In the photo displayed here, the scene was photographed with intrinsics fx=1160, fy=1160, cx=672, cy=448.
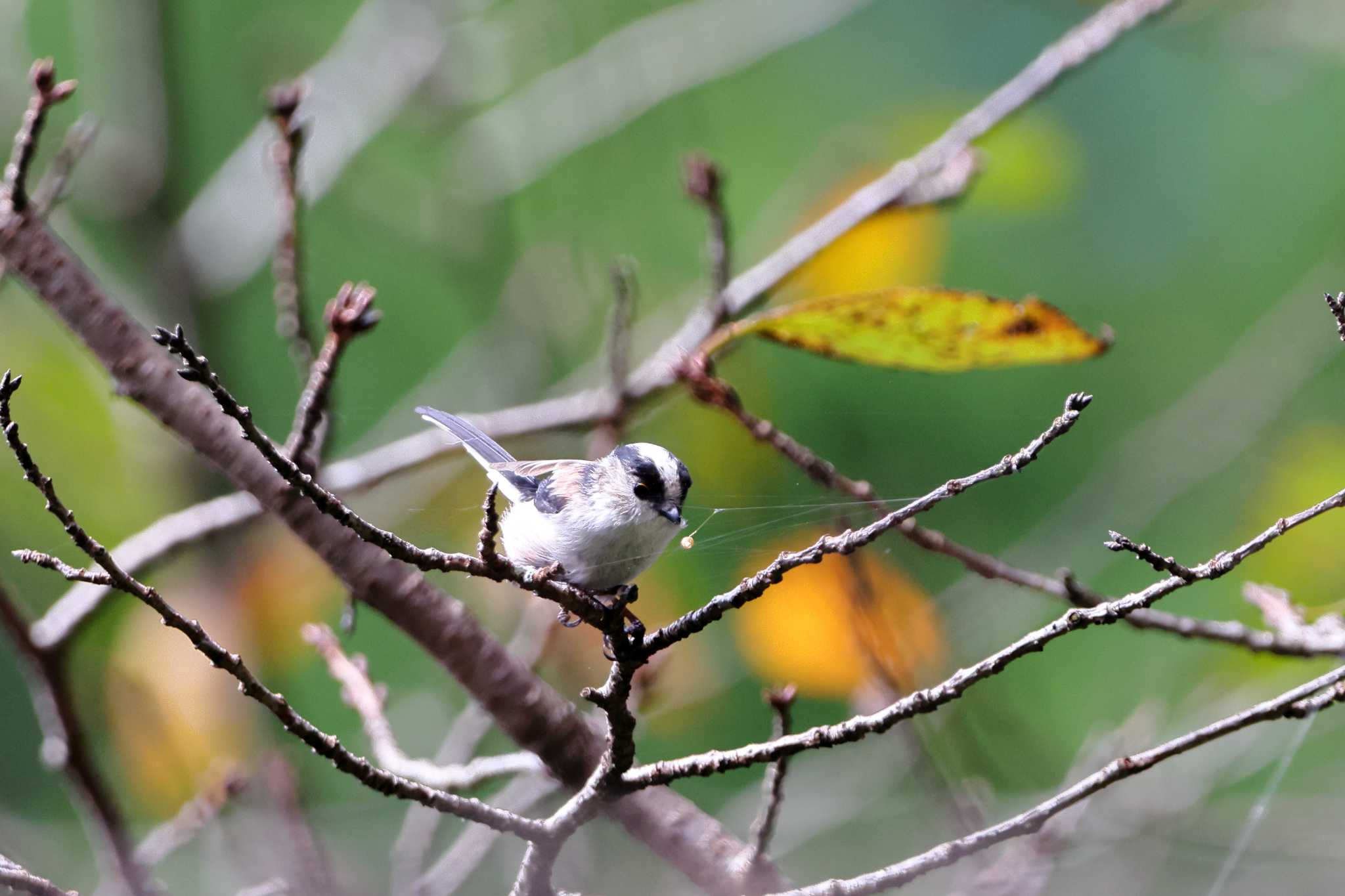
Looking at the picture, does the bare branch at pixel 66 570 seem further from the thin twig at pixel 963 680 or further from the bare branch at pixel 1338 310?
the bare branch at pixel 1338 310

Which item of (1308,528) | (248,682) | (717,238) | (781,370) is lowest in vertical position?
(248,682)

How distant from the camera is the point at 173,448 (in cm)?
319

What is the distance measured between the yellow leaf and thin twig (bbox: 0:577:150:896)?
1.11 m

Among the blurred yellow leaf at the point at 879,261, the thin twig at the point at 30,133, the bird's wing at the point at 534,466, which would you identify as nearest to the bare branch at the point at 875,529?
the bird's wing at the point at 534,466

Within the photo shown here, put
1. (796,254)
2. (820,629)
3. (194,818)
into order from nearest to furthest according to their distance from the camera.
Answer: (796,254) → (194,818) → (820,629)

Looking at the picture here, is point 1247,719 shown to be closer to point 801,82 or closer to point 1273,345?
point 1273,345

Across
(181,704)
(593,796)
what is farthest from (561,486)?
(181,704)

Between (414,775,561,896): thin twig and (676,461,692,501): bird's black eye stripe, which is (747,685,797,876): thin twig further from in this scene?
(414,775,561,896): thin twig

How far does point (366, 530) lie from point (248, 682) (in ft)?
0.61

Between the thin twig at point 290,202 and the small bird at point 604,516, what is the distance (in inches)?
17.2

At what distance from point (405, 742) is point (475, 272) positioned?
1366 millimetres

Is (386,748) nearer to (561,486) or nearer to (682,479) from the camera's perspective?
(561,486)

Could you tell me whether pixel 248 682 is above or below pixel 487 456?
below

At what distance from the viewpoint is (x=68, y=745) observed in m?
1.65
